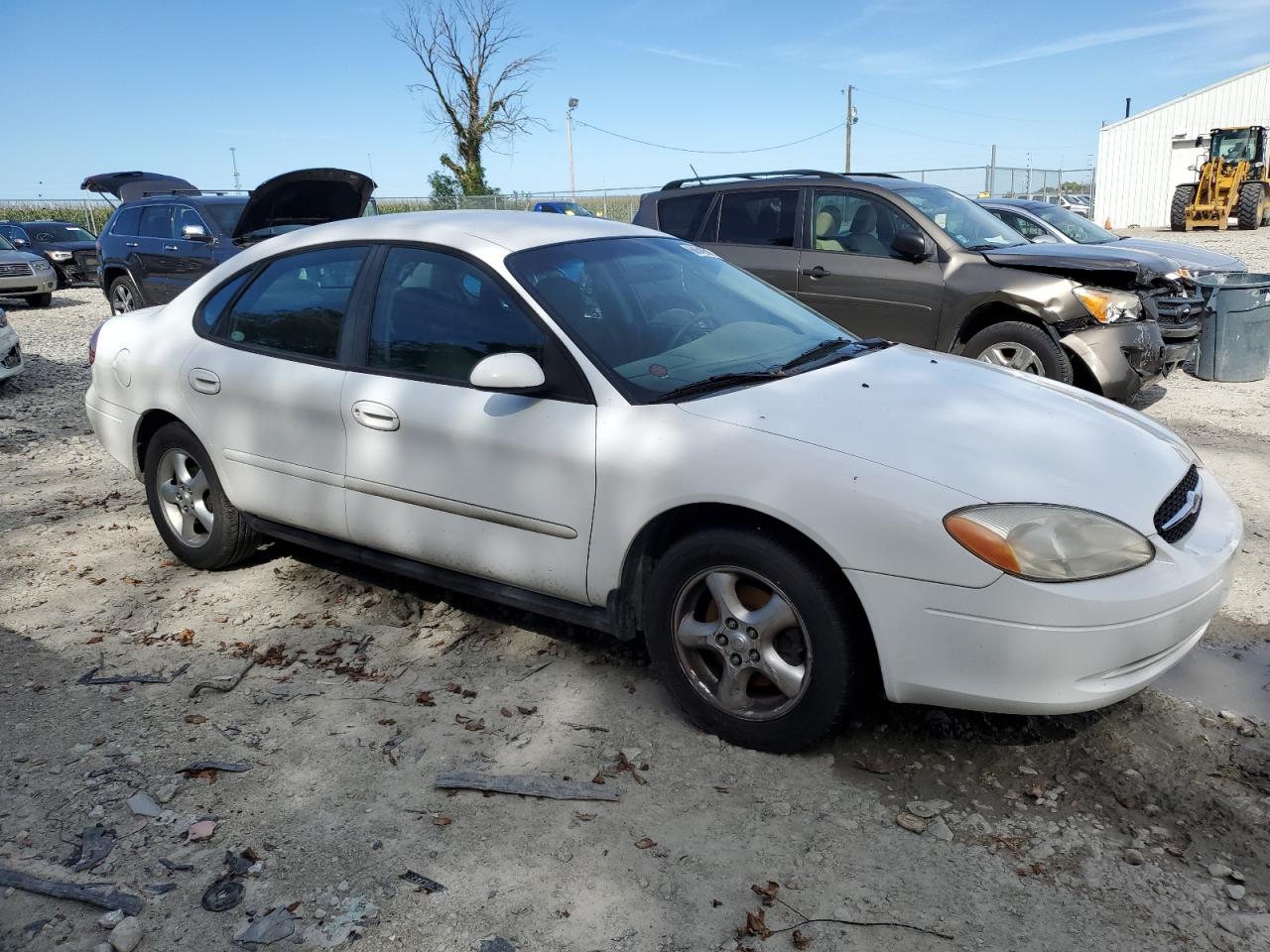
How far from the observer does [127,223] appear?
13086 millimetres

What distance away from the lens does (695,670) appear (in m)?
3.16

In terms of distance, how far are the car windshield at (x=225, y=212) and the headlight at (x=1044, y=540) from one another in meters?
11.1

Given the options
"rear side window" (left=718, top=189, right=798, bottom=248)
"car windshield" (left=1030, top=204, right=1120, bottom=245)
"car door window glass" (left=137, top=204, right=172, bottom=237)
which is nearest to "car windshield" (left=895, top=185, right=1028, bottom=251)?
"rear side window" (left=718, top=189, right=798, bottom=248)

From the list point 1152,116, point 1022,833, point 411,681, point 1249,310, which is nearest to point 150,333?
point 411,681

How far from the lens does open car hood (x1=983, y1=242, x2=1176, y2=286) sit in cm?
695

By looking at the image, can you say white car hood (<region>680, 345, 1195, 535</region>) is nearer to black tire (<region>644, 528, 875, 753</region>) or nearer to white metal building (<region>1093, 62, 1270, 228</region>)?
black tire (<region>644, 528, 875, 753</region>)

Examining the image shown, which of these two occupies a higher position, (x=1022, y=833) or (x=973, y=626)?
(x=973, y=626)

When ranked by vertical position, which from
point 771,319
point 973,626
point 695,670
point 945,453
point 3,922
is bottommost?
point 3,922

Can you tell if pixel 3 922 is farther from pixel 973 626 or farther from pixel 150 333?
pixel 150 333

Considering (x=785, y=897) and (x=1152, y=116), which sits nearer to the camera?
(x=785, y=897)

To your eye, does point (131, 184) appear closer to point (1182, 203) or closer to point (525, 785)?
point (525, 785)

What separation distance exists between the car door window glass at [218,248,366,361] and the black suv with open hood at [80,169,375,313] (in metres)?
5.64

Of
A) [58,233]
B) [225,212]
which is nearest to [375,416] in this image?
[225,212]

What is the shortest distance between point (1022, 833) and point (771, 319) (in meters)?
2.12
